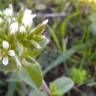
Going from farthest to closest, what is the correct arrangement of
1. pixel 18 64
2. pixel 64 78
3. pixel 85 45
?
pixel 85 45
pixel 64 78
pixel 18 64

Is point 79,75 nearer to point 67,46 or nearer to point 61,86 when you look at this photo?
point 61,86

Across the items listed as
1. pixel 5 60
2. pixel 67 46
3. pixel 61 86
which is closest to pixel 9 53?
pixel 5 60

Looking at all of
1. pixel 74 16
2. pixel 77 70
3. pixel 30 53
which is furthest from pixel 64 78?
pixel 74 16

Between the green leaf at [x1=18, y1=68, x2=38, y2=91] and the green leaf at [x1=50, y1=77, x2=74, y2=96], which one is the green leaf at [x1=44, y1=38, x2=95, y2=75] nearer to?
the green leaf at [x1=50, y1=77, x2=74, y2=96]

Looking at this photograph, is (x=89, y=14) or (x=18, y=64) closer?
(x=18, y=64)

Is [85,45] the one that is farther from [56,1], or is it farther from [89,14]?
[56,1]

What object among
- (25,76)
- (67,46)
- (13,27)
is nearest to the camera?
(13,27)

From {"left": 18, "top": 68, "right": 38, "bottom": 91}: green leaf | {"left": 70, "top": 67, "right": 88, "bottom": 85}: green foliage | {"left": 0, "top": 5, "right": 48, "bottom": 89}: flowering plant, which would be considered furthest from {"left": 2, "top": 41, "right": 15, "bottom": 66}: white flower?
{"left": 70, "top": 67, "right": 88, "bottom": 85}: green foliage
